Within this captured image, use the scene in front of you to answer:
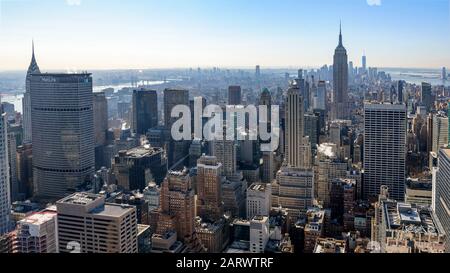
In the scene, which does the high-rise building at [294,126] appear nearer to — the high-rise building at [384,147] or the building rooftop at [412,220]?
the high-rise building at [384,147]

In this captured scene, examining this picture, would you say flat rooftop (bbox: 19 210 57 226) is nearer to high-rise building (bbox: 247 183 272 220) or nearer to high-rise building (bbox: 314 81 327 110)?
high-rise building (bbox: 247 183 272 220)

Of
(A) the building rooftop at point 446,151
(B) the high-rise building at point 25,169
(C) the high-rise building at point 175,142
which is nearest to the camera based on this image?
(A) the building rooftop at point 446,151

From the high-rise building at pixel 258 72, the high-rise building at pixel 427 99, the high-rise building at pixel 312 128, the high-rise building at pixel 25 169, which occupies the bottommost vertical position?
the high-rise building at pixel 25 169

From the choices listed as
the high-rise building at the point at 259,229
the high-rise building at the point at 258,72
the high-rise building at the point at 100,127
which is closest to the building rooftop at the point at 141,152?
the high-rise building at the point at 100,127

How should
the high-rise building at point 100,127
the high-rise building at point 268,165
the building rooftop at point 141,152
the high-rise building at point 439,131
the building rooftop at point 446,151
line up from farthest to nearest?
the high-rise building at point 100,127
the high-rise building at point 268,165
the building rooftop at point 141,152
the high-rise building at point 439,131
the building rooftop at point 446,151

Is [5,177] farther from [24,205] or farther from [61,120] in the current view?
[61,120]

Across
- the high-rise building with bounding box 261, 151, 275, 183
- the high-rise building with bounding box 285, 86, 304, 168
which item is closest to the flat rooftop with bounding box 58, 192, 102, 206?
the high-rise building with bounding box 261, 151, 275, 183
